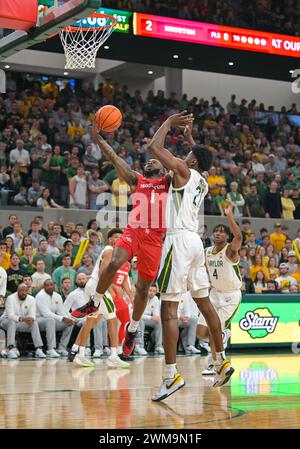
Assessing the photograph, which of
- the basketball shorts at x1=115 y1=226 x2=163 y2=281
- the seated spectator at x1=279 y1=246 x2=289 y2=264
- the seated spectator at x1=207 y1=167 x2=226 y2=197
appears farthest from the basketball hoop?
the seated spectator at x1=207 y1=167 x2=226 y2=197

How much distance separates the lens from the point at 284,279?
1525cm

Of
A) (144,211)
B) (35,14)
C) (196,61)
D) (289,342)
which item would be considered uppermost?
(196,61)

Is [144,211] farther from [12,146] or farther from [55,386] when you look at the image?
[12,146]

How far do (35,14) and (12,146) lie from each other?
27.6 feet

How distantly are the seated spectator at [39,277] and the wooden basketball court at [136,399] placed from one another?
6.83 feet

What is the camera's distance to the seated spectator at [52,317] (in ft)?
40.3

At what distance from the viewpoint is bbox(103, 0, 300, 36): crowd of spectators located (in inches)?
769

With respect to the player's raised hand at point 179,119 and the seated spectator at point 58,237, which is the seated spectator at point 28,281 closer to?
the seated spectator at point 58,237

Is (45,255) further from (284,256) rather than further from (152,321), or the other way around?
(284,256)

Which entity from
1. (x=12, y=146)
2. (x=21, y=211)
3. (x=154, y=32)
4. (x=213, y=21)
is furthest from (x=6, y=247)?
(x=213, y=21)

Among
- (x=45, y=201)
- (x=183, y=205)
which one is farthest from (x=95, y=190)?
(x=183, y=205)

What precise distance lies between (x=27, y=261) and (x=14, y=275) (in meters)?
0.45

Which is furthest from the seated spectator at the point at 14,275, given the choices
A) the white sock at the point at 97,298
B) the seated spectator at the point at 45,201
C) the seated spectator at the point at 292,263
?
the seated spectator at the point at 292,263

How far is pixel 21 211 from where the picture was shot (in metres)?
15.5
